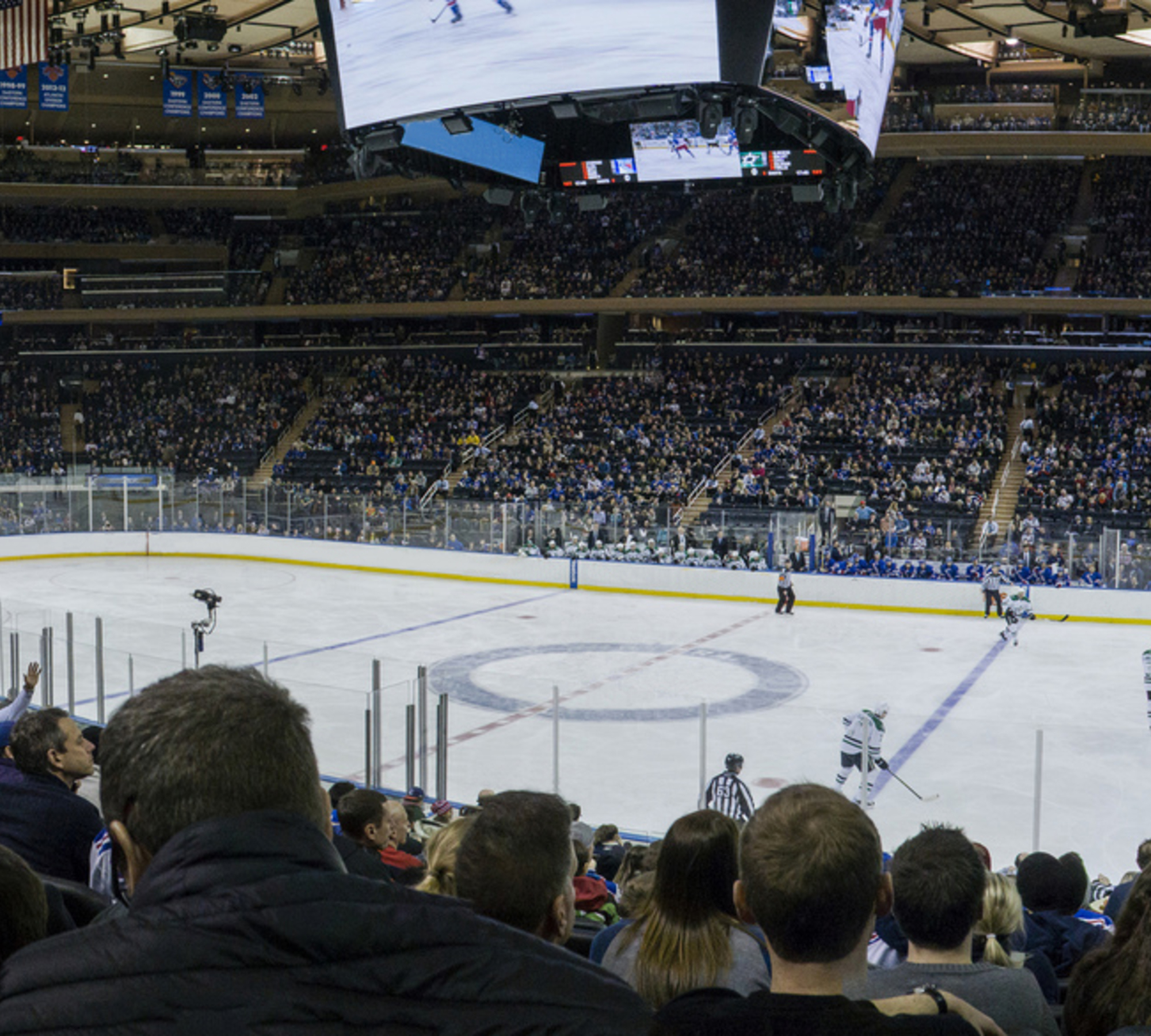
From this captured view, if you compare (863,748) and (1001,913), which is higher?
(1001,913)

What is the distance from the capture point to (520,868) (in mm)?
2357

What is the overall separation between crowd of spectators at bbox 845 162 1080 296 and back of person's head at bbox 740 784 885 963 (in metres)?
37.7

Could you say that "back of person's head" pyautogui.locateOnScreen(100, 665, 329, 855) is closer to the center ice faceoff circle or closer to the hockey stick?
the hockey stick

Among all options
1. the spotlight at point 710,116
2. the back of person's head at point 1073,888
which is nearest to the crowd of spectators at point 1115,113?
the spotlight at point 710,116

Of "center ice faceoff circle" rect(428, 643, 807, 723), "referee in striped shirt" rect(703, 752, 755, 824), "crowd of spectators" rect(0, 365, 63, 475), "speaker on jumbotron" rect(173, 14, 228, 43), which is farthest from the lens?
"crowd of spectators" rect(0, 365, 63, 475)

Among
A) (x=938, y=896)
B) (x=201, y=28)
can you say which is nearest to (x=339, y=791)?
(x=938, y=896)

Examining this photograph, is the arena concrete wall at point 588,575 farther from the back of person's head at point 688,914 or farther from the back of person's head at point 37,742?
Result: the back of person's head at point 688,914

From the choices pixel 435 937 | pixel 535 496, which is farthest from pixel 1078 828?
pixel 535 496

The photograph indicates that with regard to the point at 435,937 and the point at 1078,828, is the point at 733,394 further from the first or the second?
the point at 435,937

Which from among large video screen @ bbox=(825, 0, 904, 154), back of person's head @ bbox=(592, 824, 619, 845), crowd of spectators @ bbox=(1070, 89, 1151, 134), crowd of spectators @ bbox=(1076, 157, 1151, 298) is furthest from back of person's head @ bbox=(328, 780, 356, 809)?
crowd of spectators @ bbox=(1070, 89, 1151, 134)

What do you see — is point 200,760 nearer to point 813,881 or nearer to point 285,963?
point 285,963

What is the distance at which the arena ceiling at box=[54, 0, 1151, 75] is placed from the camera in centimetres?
3153

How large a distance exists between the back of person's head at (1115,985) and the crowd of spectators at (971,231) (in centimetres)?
3722

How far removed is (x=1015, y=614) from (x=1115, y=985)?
19386mm
